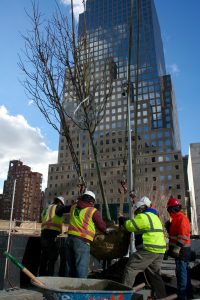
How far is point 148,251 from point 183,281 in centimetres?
101

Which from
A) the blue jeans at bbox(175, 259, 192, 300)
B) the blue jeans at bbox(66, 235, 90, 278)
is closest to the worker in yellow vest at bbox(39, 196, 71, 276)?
the blue jeans at bbox(66, 235, 90, 278)

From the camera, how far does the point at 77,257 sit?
4820 mm

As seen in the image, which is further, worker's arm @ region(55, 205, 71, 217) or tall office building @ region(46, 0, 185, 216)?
tall office building @ region(46, 0, 185, 216)

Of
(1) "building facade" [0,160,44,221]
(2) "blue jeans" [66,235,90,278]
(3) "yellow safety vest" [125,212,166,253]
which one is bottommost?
(2) "blue jeans" [66,235,90,278]

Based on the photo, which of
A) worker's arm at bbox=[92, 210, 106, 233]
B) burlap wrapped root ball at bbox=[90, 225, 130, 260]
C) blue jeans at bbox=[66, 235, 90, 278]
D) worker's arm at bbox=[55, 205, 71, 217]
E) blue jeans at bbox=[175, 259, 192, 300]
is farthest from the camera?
worker's arm at bbox=[55, 205, 71, 217]

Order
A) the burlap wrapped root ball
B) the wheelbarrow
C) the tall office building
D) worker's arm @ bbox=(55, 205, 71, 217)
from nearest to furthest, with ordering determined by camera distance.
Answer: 1. the wheelbarrow
2. the burlap wrapped root ball
3. worker's arm @ bbox=(55, 205, 71, 217)
4. the tall office building

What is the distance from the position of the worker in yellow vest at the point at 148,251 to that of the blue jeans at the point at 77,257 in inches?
27.7

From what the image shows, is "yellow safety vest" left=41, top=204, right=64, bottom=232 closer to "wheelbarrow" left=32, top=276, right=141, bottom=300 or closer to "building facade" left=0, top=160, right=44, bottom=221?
"wheelbarrow" left=32, top=276, right=141, bottom=300

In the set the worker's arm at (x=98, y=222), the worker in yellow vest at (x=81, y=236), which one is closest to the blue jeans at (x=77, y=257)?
the worker in yellow vest at (x=81, y=236)

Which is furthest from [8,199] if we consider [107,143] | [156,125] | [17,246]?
[17,246]

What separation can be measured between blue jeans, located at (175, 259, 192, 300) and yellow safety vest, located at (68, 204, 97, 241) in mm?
1816

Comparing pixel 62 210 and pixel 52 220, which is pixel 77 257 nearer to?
pixel 62 210

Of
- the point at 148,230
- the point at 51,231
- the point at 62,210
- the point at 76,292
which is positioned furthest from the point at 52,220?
the point at 76,292

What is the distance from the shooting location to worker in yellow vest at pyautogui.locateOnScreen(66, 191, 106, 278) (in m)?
4.83
